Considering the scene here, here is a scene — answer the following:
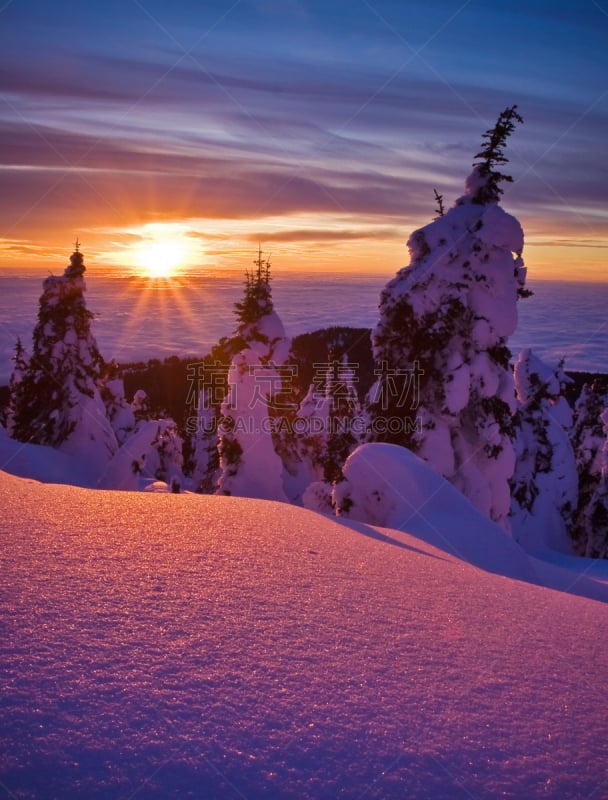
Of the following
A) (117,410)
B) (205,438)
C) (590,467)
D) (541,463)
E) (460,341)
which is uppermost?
(460,341)

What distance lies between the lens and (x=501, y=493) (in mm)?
16641

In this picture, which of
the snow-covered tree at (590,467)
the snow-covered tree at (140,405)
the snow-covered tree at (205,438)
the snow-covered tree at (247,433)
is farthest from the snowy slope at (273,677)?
the snow-covered tree at (140,405)

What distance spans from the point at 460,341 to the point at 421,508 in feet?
28.3

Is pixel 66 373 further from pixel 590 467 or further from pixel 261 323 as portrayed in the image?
pixel 590 467

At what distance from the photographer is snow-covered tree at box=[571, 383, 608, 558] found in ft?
86.8

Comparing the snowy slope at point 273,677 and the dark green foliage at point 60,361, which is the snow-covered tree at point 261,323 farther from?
the snowy slope at point 273,677

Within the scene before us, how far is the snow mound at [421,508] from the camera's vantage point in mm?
7453

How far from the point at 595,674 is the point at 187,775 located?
2.40 meters

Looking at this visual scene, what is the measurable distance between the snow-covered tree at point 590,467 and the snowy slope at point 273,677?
25230 millimetres

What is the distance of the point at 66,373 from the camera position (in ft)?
84.7

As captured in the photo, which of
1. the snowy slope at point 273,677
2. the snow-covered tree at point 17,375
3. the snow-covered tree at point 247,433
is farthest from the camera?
the snow-covered tree at point 17,375

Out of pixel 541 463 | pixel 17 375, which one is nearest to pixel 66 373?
pixel 17 375

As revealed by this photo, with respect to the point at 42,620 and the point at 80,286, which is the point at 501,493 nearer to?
the point at 42,620

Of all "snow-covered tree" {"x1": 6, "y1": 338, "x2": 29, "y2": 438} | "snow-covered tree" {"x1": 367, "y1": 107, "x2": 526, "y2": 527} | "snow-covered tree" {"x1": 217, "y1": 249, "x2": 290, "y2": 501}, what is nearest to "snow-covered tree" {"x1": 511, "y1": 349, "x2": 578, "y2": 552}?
"snow-covered tree" {"x1": 367, "y1": 107, "x2": 526, "y2": 527}
